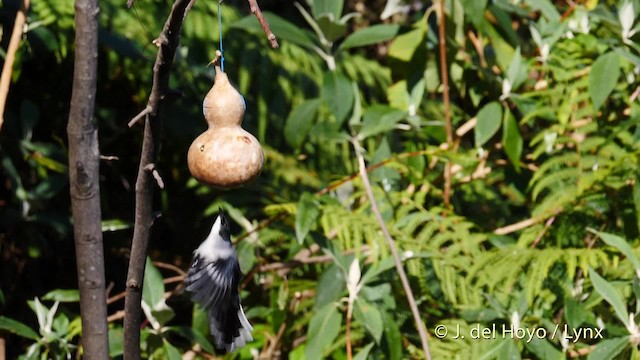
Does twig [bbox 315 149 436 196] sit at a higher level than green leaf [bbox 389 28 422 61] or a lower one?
lower

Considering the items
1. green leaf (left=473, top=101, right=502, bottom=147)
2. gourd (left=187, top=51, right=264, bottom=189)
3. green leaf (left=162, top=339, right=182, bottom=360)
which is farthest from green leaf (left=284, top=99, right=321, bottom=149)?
gourd (left=187, top=51, right=264, bottom=189)

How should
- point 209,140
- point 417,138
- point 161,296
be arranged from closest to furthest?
1. point 209,140
2. point 161,296
3. point 417,138

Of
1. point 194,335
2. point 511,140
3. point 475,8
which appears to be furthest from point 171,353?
point 475,8

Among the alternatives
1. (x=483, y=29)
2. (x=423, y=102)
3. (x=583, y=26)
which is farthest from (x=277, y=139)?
(x=583, y=26)

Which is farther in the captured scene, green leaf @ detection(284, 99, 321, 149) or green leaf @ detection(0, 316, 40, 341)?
green leaf @ detection(284, 99, 321, 149)

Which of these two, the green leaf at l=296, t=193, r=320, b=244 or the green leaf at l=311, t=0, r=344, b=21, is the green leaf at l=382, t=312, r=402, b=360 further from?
the green leaf at l=311, t=0, r=344, b=21

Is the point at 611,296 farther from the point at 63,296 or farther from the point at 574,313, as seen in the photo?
the point at 63,296

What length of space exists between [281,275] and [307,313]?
4.1 inches

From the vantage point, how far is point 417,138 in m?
2.26

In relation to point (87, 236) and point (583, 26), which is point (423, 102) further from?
point (87, 236)

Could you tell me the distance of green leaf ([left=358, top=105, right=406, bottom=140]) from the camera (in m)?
1.98

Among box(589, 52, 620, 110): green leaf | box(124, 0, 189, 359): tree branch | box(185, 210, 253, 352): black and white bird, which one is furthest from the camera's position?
box(589, 52, 620, 110): green leaf

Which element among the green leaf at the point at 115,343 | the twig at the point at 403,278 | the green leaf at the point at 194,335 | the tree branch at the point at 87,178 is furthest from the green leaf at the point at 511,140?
the tree branch at the point at 87,178

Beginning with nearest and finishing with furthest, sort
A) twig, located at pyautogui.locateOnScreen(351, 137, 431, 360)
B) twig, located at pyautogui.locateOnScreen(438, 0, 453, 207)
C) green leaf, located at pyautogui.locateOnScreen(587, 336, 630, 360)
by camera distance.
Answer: green leaf, located at pyautogui.locateOnScreen(587, 336, 630, 360) < twig, located at pyautogui.locateOnScreen(351, 137, 431, 360) < twig, located at pyautogui.locateOnScreen(438, 0, 453, 207)
